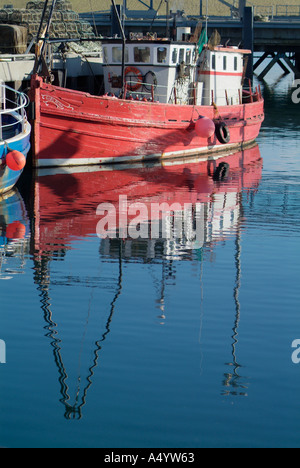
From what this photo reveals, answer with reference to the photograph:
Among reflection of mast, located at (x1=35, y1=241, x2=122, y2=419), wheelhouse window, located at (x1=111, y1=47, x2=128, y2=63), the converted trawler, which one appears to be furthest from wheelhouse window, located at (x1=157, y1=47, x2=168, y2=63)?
reflection of mast, located at (x1=35, y1=241, x2=122, y2=419)

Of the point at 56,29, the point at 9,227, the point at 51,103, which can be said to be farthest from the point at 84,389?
the point at 56,29

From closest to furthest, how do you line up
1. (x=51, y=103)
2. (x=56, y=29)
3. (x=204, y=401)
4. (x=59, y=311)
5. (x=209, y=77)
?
(x=204, y=401), (x=59, y=311), (x=51, y=103), (x=209, y=77), (x=56, y=29)

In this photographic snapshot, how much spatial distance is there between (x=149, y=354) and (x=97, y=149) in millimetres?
16415

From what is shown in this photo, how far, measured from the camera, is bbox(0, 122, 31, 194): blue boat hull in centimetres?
2092

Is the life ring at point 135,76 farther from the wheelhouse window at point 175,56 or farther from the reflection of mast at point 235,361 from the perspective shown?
the reflection of mast at point 235,361

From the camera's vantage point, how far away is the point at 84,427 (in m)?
8.84

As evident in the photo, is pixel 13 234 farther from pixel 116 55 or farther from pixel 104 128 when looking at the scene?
pixel 116 55

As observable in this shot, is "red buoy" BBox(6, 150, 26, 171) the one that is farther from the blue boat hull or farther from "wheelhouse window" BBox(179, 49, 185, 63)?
"wheelhouse window" BBox(179, 49, 185, 63)

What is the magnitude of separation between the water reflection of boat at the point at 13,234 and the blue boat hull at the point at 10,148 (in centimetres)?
27

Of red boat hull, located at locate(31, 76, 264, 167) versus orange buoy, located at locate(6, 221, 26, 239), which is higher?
red boat hull, located at locate(31, 76, 264, 167)

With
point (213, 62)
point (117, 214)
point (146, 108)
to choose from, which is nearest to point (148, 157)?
point (146, 108)

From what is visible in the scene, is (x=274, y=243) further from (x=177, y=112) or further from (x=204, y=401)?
(x=177, y=112)

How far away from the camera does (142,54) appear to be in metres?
27.8

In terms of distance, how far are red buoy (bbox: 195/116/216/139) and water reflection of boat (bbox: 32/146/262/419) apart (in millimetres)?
1138
